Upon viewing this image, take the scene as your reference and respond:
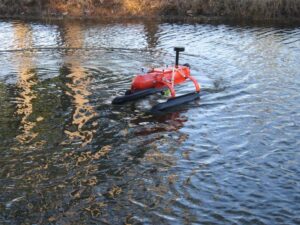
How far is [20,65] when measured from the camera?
74.2 ft

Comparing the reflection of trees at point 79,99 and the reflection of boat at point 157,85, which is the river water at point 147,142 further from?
the reflection of boat at point 157,85

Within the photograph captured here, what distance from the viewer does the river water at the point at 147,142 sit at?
387 inches

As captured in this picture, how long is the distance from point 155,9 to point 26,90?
24936 mm

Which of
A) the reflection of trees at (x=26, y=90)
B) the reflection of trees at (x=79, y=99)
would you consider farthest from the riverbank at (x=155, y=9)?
the reflection of trees at (x=79, y=99)

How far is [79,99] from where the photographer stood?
671 inches

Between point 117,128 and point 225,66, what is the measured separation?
9050 mm

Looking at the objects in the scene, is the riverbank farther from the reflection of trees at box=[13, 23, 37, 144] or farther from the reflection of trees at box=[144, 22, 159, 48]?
the reflection of trees at box=[13, 23, 37, 144]

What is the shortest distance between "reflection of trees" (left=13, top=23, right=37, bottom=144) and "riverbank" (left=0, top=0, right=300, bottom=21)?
13168 millimetres

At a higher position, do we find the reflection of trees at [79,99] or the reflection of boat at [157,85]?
the reflection of boat at [157,85]

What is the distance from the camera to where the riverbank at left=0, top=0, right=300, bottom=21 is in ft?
122

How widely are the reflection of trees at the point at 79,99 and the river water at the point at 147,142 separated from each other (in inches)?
1.9

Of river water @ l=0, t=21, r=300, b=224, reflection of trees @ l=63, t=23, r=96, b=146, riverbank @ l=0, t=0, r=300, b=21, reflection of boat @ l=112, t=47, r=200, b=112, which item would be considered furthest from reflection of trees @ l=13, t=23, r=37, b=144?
riverbank @ l=0, t=0, r=300, b=21

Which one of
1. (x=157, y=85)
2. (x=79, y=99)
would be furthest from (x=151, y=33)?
(x=79, y=99)

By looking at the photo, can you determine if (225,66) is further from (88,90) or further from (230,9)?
(230,9)
